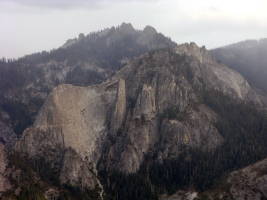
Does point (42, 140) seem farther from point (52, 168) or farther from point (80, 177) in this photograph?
point (80, 177)

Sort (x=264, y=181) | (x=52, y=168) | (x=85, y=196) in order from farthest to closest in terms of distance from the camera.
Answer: (x=52, y=168), (x=85, y=196), (x=264, y=181)

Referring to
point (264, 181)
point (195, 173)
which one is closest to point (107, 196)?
point (195, 173)

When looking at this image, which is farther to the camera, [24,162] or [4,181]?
[24,162]

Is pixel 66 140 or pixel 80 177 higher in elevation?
pixel 66 140

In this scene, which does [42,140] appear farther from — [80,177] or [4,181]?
[4,181]

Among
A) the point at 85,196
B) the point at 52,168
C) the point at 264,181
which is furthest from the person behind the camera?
the point at 52,168

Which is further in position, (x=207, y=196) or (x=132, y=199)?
(x=132, y=199)

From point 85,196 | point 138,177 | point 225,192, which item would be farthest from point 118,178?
point 225,192

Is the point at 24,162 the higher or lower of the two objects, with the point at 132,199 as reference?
higher
